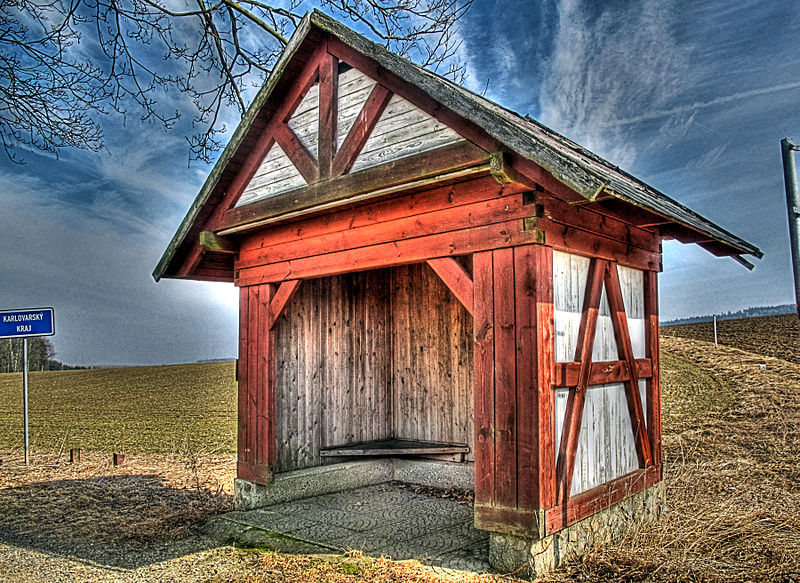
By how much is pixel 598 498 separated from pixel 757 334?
80.0 ft

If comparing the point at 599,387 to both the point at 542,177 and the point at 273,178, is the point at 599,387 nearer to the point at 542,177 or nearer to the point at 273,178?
the point at 542,177

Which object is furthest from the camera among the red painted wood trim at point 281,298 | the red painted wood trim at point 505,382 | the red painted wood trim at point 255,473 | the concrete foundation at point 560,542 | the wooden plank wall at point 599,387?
the red painted wood trim at point 255,473

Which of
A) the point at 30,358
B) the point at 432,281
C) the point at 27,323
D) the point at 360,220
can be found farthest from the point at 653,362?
the point at 30,358

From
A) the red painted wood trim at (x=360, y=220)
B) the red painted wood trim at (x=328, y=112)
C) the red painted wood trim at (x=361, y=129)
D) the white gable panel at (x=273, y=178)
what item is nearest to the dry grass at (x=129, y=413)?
the red painted wood trim at (x=360, y=220)

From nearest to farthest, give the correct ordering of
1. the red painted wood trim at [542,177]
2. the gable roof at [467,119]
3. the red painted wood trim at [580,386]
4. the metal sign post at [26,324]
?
the gable roof at [467,119] < the red painted wood trim at [542,177] < the red painted wood trim at [580,386] < the metal sign post at [26,324]

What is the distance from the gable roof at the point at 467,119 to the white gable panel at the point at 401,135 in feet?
0.96

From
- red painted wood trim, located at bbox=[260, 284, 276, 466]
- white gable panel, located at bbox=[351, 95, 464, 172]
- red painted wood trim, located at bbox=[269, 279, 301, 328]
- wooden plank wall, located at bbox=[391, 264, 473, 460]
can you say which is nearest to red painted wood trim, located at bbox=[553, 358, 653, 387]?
white gable panel, located at bbox=[351, 95, 464, 172]

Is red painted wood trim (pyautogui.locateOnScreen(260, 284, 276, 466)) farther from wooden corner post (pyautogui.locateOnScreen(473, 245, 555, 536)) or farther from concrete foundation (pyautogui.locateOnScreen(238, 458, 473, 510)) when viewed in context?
wooden corner post (pyautogui.locateOnScreen(473, 245, 555, 536))

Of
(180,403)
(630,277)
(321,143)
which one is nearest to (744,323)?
(180,403)

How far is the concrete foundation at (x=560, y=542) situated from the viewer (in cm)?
474

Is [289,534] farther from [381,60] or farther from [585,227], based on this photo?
[381,60]

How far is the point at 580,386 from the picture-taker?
528 cm

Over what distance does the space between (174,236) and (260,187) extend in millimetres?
1400

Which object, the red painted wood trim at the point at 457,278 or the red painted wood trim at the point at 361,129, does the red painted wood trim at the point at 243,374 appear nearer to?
the red painted wood trim at the point at 361,129
